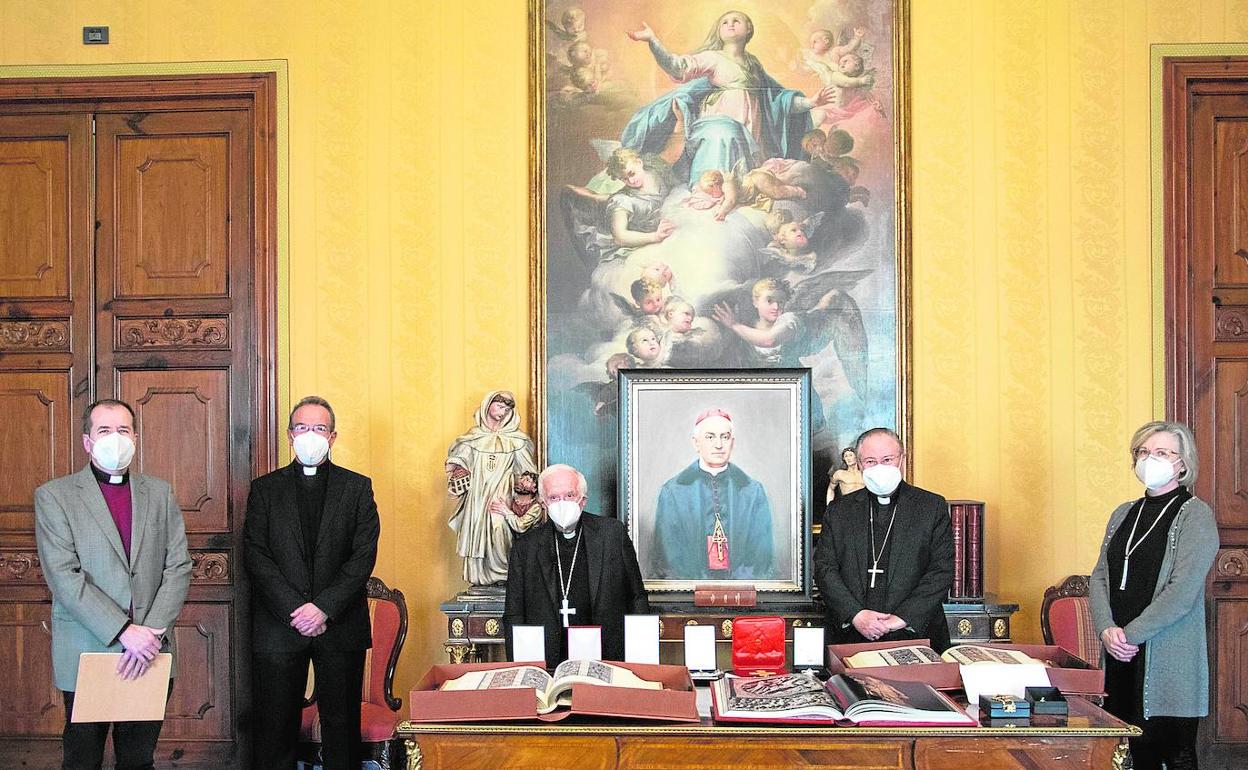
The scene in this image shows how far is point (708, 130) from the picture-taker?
6.45 metres

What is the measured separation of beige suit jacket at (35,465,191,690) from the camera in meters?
4.70

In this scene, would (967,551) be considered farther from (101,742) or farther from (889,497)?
(101,742)

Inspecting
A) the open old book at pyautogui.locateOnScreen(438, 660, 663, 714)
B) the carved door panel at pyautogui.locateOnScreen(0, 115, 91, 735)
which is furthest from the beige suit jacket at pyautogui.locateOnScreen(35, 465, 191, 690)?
the carved door panel at pyautogui.locateOnScreen(0, 115, 91, 735)

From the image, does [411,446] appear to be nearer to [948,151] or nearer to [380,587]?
[380,587]

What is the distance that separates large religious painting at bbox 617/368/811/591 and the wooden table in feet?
9.50

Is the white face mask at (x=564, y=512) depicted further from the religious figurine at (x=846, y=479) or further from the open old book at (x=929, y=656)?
the religious figurine at (x=846, y=479)

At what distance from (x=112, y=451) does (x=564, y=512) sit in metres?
1.86

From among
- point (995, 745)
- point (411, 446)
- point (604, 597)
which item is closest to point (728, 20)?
point (411, 446)

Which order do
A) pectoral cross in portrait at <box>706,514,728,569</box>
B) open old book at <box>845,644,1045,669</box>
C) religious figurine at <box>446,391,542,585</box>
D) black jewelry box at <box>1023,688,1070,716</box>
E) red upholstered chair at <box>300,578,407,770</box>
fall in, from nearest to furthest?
black jewelry box at <box>1023,688,1070,716</box>, open old book at <box>845,644,1045,669</box>, red upholstered chair at <box>300,578,407,770</box>, religious figurine at <box>446,391,542,585</box>, pectoral cross in portrait at <box>706,514,728,569</box>

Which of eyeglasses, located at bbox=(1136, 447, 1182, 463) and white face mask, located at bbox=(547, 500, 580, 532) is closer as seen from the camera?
eyeglasses, located at bbox=(1136, 447, 1182, 463)

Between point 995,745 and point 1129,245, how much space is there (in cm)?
406

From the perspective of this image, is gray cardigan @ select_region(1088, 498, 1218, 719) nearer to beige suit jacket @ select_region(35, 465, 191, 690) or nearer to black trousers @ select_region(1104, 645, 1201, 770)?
black trousers @ select_region(1104, 645, 1201, 770)

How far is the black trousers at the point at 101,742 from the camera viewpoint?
15.3ft

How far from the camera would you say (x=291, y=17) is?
663 centimetres
